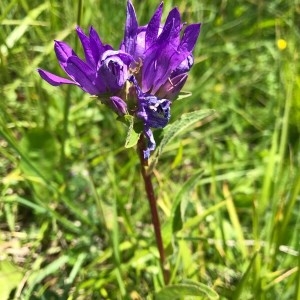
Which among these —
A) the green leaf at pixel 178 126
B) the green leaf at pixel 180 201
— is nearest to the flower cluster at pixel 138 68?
the green leaf at pixel 178 126

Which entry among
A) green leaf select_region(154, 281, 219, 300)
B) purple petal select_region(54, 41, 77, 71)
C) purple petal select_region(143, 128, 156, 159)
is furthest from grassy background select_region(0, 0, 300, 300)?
purple petal select_region(54, 41, 77, 71)

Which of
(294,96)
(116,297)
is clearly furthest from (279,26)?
(116,297)

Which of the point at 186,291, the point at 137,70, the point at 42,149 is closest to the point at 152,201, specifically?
the point at 186,291

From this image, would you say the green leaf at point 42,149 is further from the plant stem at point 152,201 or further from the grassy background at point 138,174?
the plant stem at point 152,201

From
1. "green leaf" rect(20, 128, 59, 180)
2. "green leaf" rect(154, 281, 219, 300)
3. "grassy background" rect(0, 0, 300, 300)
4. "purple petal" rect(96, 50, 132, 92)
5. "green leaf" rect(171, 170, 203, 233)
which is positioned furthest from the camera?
"green leaf" rect(20, 128, 59, 180)

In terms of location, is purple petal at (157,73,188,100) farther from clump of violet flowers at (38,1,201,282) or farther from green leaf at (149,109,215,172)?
green leaf at (149,109,215,172)

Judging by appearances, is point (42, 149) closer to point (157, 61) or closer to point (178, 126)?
point (178, 126)

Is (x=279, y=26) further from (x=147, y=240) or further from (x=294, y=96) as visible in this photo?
(x=147, y=240)

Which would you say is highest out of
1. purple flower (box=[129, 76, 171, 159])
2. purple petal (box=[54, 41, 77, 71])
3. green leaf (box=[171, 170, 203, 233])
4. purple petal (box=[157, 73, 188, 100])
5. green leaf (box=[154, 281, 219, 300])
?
purple petal (box=[54, 41, 77, 71])

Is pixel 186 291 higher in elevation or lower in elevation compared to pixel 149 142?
lower
